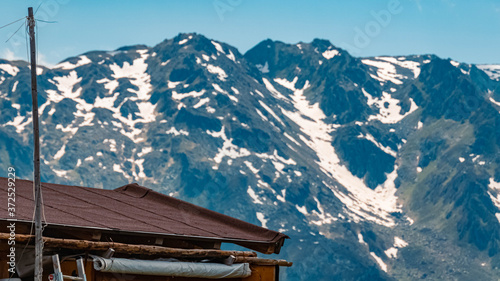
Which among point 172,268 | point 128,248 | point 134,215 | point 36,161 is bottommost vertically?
point 172,268

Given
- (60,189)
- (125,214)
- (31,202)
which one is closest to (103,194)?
(60,189)

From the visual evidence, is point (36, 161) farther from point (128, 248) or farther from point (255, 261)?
point (255, 261)

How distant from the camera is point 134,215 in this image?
19.3m

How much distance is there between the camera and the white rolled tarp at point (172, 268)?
615 inches

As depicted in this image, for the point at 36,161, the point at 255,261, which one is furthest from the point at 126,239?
the point at 36,161

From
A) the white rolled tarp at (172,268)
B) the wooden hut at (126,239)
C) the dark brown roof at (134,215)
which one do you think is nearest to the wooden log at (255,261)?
the wooden hut at (126,239)

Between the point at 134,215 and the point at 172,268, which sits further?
the point at 134,215

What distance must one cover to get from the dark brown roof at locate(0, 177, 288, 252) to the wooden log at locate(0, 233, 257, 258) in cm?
42

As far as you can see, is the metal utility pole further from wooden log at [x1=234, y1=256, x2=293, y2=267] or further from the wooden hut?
wooden log at [x1=234, y1=256, x2=293, y2=267]

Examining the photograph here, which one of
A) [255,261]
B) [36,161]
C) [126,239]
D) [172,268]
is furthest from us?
[255,261]

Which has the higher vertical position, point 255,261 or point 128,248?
point 128,248

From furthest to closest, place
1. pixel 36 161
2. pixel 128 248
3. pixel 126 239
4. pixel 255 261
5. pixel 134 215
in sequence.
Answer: pixel 134 215 → pixel 255 261 → pixel 126 239 → pixel 128 248 → pixel 36 161

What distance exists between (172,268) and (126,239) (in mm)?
1126

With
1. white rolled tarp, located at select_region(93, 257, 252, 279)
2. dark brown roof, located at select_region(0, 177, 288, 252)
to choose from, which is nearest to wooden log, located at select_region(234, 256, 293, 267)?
white rolled tarp, located at select_region(93, 257, 252, 279)
